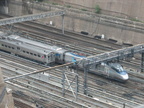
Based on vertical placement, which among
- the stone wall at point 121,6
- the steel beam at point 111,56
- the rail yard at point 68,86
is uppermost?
the stone wall at point 121,6

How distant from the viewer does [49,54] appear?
29.2 metres

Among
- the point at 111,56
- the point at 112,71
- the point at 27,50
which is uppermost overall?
the point at 111,56

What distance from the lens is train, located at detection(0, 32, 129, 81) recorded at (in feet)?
85.3

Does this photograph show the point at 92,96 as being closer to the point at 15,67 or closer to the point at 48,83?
the point at 48,83

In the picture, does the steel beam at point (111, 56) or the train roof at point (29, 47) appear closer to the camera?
the steel beam at point (111, 56)

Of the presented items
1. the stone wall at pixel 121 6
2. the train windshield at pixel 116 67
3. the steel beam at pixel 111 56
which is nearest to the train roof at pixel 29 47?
the steel beam at pixel 111 56

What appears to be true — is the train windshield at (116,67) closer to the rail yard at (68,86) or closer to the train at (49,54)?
the train at (49,54)

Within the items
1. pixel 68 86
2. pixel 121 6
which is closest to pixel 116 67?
pixel 68 86

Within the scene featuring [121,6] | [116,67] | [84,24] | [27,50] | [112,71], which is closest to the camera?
[116,67]

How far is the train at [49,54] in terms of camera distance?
2599 cm

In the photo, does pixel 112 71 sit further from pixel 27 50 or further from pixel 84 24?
pixel 84 24

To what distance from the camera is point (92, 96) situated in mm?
23016

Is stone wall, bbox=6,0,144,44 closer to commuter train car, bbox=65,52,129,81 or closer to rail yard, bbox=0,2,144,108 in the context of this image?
rail yard, bbox=0,2,144,108

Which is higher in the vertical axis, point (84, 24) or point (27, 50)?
point (84, 24)
